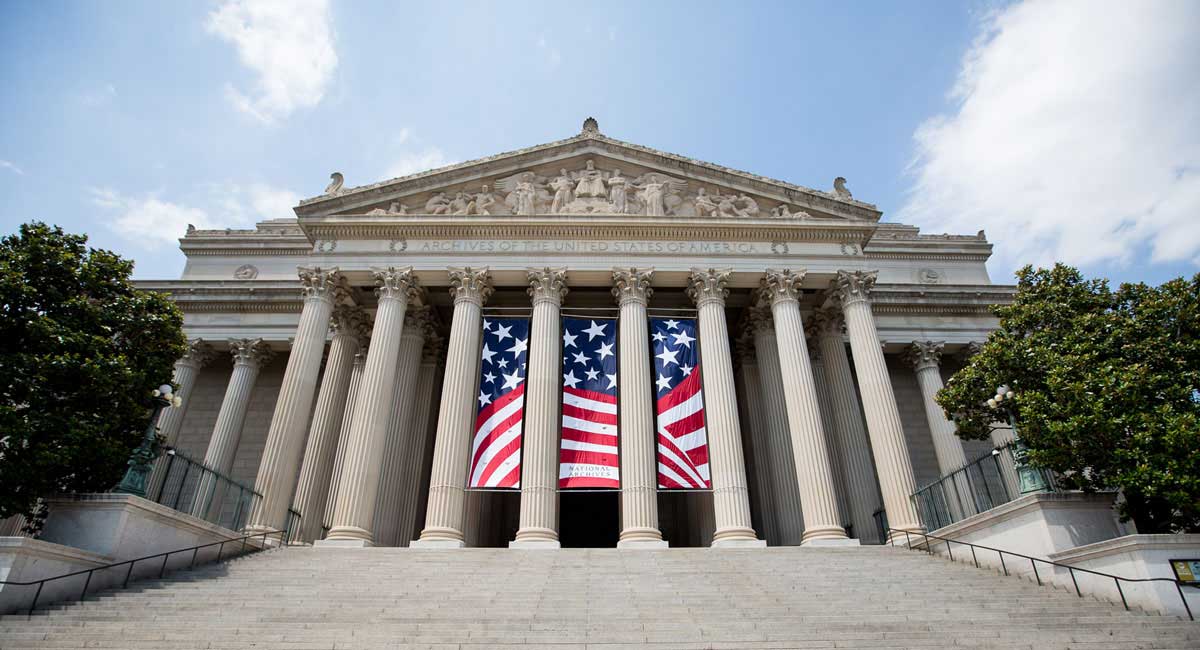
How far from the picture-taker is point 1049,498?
13680mm

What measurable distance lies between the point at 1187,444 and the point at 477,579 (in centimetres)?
1434

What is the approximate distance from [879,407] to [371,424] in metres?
16.1

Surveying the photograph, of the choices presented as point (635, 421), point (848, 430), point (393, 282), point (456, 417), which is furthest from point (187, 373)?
point (848, 430)

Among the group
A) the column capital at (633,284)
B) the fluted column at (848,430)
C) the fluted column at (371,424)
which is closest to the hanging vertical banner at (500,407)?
the fluted column at (371,424)

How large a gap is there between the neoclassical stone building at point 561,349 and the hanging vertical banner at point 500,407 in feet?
1.31

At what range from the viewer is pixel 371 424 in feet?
66.7

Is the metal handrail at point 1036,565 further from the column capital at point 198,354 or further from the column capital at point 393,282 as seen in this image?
the column capital at point 198,354

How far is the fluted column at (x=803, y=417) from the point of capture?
63.0 feet

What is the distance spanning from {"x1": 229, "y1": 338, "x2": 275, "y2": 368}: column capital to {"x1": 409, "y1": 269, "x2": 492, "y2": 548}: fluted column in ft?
35.3

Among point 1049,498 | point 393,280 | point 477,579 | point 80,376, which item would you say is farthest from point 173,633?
point 1049,498

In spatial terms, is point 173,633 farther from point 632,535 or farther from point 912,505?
point 912,505

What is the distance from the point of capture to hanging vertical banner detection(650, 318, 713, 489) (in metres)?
19.6

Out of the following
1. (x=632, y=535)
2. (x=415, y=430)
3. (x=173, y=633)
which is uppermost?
(x=415, y=430)

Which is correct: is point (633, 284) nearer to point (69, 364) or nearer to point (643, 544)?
point (643, 544)
